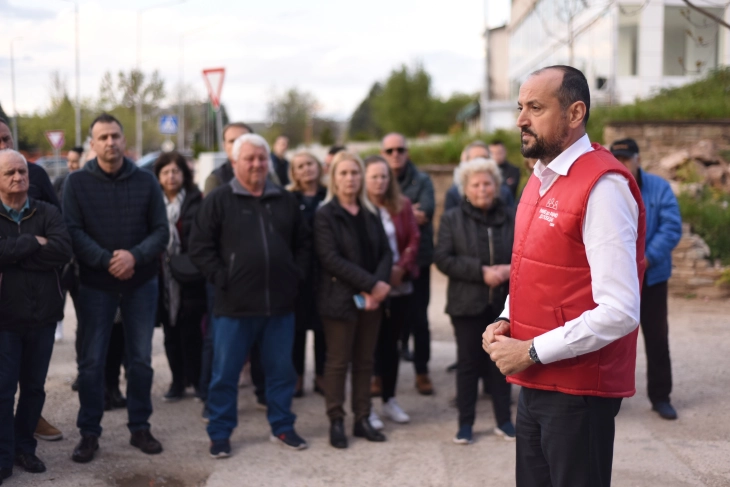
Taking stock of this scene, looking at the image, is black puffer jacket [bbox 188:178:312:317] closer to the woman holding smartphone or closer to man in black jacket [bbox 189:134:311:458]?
man in black jacket [bbox 189:134:311:458]

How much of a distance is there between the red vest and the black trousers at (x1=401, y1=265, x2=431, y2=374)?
4.58m

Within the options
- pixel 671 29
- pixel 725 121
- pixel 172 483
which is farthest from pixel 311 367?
pixel 671 29

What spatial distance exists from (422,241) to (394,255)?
1.07 m

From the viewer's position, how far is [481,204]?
623 centimetres

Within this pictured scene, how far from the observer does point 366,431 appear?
6176 mm

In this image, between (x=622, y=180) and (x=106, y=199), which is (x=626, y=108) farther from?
(x=622, y=180)

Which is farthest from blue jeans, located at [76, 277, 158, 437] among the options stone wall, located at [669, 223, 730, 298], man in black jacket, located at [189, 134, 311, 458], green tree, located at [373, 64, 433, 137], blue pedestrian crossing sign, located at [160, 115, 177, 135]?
green tree, located at [373, 64, 433, 137]

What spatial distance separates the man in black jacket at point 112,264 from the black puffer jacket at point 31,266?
1.03ft

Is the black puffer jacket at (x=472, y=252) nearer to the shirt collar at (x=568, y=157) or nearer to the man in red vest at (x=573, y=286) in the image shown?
the man in red vest at (x=573, y=286)

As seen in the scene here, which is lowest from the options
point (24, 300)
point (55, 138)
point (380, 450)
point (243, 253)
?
point (380, 450)

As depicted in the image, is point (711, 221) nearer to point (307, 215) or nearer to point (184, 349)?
point (307, 215)

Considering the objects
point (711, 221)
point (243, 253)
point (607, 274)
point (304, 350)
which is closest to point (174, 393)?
point (304, 350)

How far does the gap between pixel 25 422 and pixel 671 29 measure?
27165mm

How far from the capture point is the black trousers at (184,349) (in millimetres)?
7238
